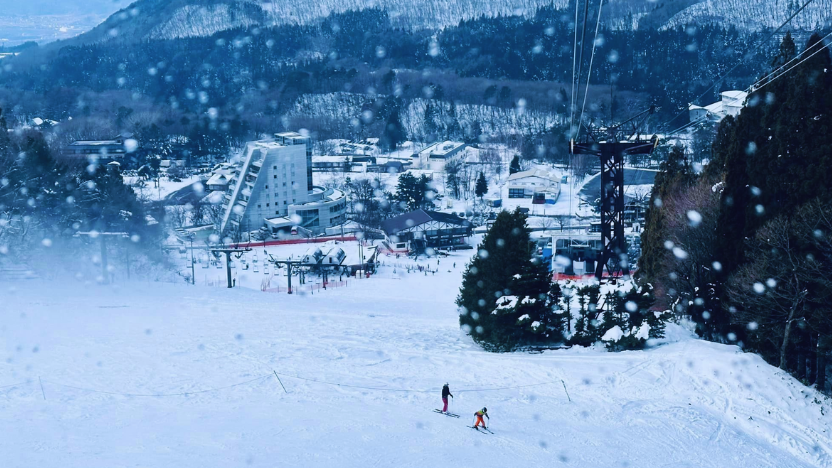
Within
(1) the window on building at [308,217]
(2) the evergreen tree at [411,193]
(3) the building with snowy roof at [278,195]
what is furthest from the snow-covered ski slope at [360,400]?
(2) the evergreen tree at [411,193]

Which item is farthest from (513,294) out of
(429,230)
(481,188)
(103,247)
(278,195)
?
(278,195)

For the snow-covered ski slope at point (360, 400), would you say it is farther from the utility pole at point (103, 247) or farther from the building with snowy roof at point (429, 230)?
the building with snowy roof at point (429, 230)

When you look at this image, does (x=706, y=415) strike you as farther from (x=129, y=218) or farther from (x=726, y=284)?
(x=129, y=218)

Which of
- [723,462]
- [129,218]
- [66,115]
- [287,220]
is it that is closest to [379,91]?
[66,115]

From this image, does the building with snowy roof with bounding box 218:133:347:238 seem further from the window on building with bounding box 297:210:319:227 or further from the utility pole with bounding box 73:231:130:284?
the utility pole with bounding box 73:231:130:284

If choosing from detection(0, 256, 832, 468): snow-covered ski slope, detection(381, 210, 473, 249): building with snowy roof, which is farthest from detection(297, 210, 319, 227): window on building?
detection(0, 256, 832, 468): snow-covered ski slope
